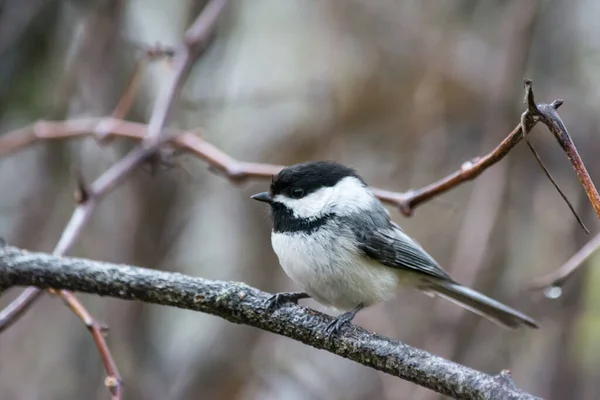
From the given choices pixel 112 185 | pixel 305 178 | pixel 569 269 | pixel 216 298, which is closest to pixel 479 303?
pixel 305 178

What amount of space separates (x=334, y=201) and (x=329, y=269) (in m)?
0.28

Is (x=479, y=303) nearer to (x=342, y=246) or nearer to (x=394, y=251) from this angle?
(x=394, y=251)

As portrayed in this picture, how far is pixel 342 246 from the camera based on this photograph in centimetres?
215

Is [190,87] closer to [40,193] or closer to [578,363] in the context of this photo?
[40,193]

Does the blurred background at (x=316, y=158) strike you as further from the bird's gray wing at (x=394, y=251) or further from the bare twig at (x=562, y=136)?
the bare twig at (x=562, y=136)

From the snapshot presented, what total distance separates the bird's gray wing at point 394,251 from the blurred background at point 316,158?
598 millimetres

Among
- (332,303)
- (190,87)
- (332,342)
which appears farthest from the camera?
(190,87)

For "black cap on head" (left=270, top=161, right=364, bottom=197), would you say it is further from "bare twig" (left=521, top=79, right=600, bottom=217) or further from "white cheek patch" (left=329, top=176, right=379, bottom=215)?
"bare twig" (left=521, top=79, right=600, bottom=217)

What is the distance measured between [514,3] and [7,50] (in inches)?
97.1

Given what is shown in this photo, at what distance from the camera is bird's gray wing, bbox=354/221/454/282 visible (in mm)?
2221

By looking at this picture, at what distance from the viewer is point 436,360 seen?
1.33m

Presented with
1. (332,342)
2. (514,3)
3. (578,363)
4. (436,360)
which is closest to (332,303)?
(332,342)

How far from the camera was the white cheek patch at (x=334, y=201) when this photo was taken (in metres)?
2.23

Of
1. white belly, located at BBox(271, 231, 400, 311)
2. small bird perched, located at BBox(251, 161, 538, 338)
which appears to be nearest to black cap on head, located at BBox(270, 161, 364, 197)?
small bird perched, located at BBox(251, 161, 538, 338)
